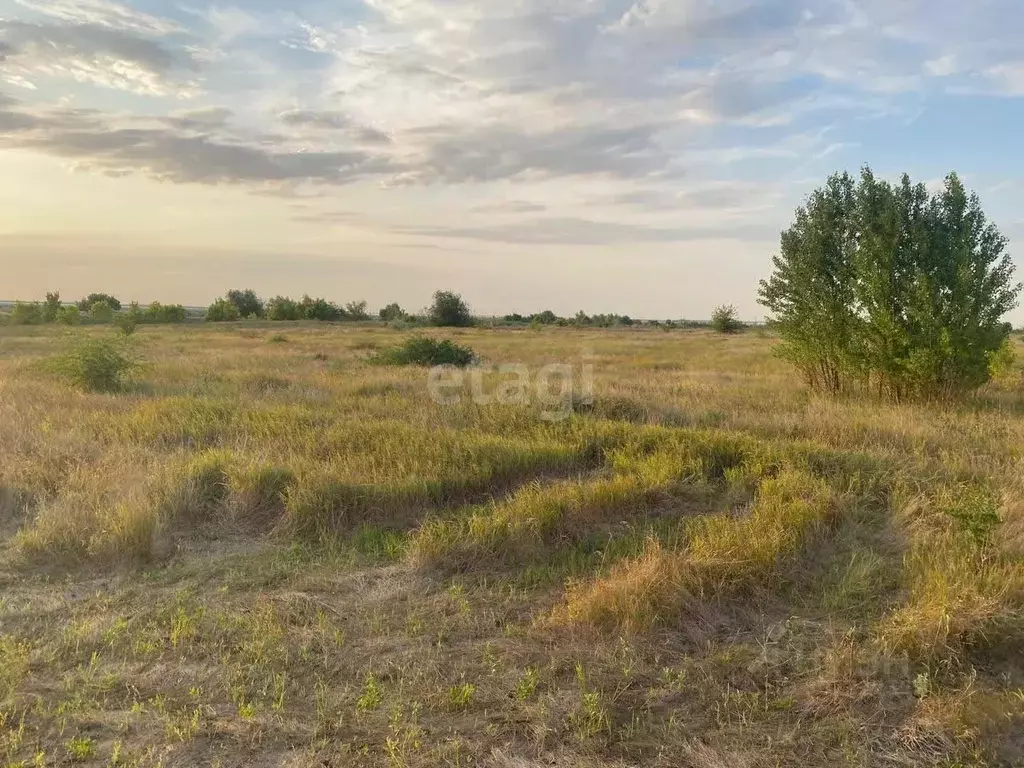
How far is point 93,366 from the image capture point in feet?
43.8

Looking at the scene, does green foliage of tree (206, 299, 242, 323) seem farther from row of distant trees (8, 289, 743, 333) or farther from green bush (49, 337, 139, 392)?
green bush (49, 337, 139, 392)

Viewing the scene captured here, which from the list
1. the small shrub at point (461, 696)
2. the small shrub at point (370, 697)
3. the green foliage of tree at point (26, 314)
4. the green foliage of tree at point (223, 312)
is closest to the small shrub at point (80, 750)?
the small shrub at point (370, 697)

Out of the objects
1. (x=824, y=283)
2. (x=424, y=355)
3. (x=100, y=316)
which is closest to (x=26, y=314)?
(x=100, y=316)

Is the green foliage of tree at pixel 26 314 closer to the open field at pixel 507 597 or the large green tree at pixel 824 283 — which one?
the open field at pixel 507 597

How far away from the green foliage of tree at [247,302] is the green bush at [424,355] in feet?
241

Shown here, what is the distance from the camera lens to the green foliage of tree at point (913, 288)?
12352 mm

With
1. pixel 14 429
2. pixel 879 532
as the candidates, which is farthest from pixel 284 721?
pixel 14 429

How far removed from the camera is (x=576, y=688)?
3.47m

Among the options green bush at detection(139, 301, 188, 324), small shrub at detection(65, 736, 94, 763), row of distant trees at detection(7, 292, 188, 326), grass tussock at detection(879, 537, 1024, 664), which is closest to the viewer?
small shrub at detection(65, 736, 94, 763)

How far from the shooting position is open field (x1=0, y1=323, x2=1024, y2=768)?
311 centimetres

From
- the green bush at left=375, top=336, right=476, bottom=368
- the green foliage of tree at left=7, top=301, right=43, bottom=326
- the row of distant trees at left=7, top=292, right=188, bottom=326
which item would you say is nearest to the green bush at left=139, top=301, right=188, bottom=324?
the row of distant trees at left=7, top=292, right=188, bottom=326

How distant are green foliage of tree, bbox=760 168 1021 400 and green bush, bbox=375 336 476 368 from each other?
1090 centimetres

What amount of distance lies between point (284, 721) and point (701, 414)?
830cm

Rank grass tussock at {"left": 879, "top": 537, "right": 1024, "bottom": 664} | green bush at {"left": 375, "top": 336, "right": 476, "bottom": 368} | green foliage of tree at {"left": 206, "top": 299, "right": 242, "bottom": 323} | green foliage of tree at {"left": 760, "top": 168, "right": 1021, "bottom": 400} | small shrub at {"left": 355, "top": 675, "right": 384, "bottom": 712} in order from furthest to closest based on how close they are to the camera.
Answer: green foliage of tree at {"left": 206, "top": 299, "right": 242, "bottom": 323}
green bush at {"left": 375, "top": 336, "right": 476, "bottom": 368}
green foliage of tree at {"left": 760, "top": 168, "right": 1021, "bottom": 400}
grass tussock at {"left": 879, "top": 537, "right": 1024, "bottom": 664}
small shrub at {"left": 355, "top": 675, "right": 384, "bottom": 712}
